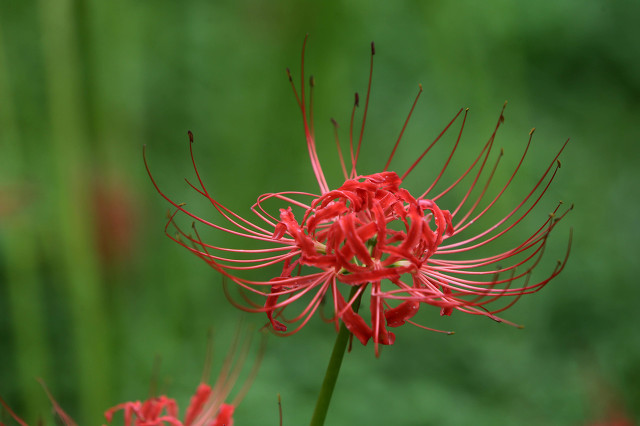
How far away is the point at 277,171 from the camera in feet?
11.2

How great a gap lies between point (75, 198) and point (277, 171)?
4.37 feet

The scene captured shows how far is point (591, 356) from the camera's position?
2941 millimetres

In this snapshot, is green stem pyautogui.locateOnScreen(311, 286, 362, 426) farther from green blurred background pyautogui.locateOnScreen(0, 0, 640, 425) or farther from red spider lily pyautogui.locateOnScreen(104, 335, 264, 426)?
green blurred background pyautogui.locateOnScreen(0, 0, 640, 425)

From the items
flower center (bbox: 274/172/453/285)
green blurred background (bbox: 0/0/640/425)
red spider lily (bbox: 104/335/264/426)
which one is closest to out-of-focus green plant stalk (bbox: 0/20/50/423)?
green blurred background (bbox: 0/0/640/425)

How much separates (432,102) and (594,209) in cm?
111

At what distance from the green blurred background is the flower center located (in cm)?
141

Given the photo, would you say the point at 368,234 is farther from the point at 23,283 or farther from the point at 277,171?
the point at 277,171

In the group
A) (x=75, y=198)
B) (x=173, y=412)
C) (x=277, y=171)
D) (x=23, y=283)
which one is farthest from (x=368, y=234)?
(x=277, y=171)

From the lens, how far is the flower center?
1.02 metres

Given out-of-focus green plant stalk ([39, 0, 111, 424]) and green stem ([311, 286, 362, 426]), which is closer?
green stem ([311, 286, 362, 426])

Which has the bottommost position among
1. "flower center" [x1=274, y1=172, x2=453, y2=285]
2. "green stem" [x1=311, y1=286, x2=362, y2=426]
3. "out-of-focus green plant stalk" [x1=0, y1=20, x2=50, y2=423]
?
"out-of-focus green plant stalk" [x1=0, y1=20, x2=50, y2=423]

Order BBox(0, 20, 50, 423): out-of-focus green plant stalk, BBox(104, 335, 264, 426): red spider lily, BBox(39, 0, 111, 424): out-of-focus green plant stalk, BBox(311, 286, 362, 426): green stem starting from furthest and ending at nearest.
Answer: BBox(0, 20, 50, 423): out-of-focus green plant stalk → BBox(39, 0, 111, 424): out-of-focus green plant stalk → BBox(104, 335, 264, 426): red spider lily → BBox(311, 286, 362, 426): green stem

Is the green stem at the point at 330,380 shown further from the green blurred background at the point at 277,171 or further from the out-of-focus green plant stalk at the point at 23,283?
the out-of-focus green plant stalk at the point at 23,283

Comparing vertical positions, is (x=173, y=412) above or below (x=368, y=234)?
below
